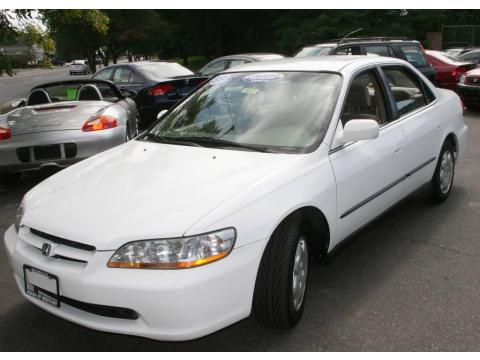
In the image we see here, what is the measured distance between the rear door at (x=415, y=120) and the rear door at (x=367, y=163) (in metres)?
0.15

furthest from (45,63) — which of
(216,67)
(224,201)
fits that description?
(216,67)

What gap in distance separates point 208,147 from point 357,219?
1139 millimetres

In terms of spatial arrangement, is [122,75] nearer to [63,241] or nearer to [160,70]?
[160,70]

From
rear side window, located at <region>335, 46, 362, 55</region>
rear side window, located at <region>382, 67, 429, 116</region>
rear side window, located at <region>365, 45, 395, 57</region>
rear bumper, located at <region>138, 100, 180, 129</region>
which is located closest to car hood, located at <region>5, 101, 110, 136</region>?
rear bumper, located at <region>138, 100, 180, 129</region>

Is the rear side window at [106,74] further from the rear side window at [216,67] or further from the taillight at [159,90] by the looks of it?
the taillight at [159,90]

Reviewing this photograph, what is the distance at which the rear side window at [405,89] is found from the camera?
4.42 m

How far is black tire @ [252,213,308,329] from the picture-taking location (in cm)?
282

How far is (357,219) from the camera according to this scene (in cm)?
364

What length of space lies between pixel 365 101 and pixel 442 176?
5.29 ft

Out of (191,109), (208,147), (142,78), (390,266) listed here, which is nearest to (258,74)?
(191,109)

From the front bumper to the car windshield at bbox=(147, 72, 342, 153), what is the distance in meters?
1.02

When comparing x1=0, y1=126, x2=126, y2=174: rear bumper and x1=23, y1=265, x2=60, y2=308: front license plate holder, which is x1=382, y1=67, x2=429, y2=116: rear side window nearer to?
x1=23, y1=265, x2=60, y2=308: front license plate holder

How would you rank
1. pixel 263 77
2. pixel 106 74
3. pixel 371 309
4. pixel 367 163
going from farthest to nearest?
pixel 106 74 → pixel 263 77 → pixel 367 163 → pixel 371 309

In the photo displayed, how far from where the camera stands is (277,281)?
285 centimetres
